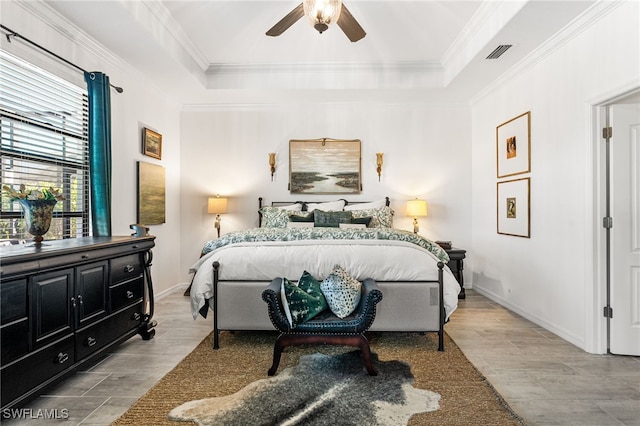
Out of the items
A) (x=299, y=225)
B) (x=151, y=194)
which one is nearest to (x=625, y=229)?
(x=299, y=225)

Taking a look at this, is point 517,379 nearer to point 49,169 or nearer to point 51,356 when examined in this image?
point 51,356

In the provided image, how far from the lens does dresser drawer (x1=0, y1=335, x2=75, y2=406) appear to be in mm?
1821

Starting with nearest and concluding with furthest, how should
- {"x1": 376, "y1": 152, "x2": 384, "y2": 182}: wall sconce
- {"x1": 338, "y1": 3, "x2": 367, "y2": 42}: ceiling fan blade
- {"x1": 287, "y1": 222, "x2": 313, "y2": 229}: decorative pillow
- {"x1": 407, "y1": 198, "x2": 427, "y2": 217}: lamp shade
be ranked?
{"x1": 338, "y1": 3, "x2": 367, "y2": 42}: ceiling fan blade
{"x1": 287, "y1": 222, "x2": 313, "y2": 229}: decorative pillow
{"x1": 407, "y1": 198, "x2": 427, "y2": 217}: lamp shade
{"x1": 376, "y1": 152, "x2": 384, "y2": 182}: wall sconce

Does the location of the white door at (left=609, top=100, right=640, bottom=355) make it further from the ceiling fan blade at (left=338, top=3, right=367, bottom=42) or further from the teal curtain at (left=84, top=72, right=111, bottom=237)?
the teal curtain at (left=84, top=72, right=111, bottom=237)

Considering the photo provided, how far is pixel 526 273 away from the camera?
3900 mm

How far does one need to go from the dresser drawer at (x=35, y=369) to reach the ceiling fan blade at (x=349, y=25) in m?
2.97

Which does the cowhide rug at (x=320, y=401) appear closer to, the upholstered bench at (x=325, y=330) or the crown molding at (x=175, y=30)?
the upholstered bench at (x=325, y=330)

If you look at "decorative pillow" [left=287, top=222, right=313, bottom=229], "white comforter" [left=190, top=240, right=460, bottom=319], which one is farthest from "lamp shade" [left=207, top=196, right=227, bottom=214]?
"white comforter" [left=190, top=240, right=460, bottom=319]

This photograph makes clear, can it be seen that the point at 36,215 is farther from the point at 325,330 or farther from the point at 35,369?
the point at 325,330

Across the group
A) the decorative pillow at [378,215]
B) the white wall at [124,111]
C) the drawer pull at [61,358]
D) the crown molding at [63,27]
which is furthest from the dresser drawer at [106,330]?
the decorative pillow at [378,215]

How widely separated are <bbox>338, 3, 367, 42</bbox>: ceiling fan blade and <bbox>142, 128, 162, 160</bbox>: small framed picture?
9.39 feet

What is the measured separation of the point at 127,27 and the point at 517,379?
4.25 meters

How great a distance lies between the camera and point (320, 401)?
211cm

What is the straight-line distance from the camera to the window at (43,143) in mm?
2555
